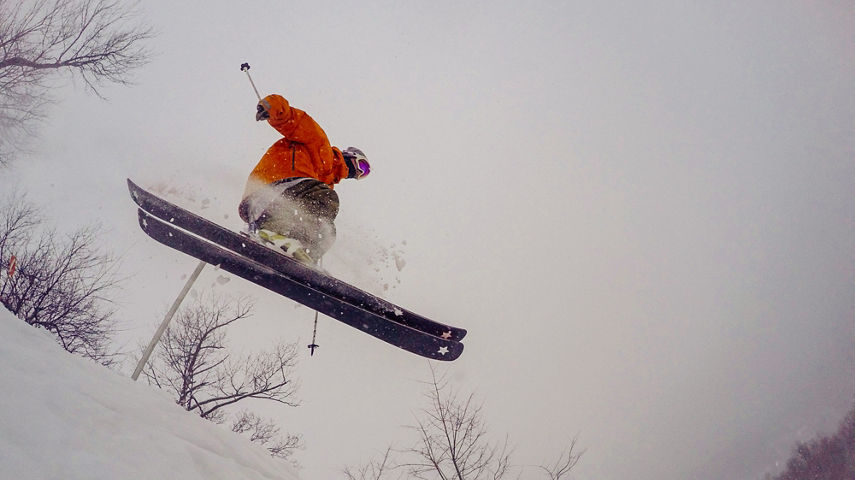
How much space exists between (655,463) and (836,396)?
4692cm

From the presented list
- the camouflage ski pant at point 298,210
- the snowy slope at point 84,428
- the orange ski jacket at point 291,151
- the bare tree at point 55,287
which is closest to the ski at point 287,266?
the camouflage ski pant at point 298,210

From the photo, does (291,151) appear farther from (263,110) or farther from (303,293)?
(303,293)

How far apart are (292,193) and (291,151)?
1.91ft

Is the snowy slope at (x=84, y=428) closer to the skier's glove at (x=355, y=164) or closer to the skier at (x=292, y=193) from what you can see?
the skier at (x=292, y=193)

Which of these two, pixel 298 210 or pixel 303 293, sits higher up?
pixel 298 210

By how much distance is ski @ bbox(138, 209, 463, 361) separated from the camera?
3701 millimetres

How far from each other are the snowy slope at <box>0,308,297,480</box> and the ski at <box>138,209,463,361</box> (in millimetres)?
1350

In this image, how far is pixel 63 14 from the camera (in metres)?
8.61

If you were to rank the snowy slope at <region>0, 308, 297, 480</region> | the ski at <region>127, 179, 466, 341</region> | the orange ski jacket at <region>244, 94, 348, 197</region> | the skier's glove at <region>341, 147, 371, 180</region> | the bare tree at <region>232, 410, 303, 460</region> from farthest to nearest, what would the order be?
the bare tree at <region>232, 410, 303, 460</region> → the skier's glove at <region>341, 147, 371, 180</region> → the orange ski jacket at <region>244, 94, 348, 197</region> → the ski at <region>127, 179, 466, 341</region> → the snowy slope at <region>0, 308, 297, 480</region>

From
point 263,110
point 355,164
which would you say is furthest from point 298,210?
point 355,164

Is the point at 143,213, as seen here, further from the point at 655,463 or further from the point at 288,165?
the point at 655,463

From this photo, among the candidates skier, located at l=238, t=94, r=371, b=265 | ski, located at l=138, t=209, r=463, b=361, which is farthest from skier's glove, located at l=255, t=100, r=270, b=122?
ski, located at l=138, t=209, r=463, b=361

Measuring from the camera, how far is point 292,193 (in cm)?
388

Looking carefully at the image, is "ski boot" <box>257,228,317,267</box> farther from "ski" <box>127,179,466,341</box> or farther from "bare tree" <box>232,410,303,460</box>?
"bare tree" <box>232,410,303,460</box>
